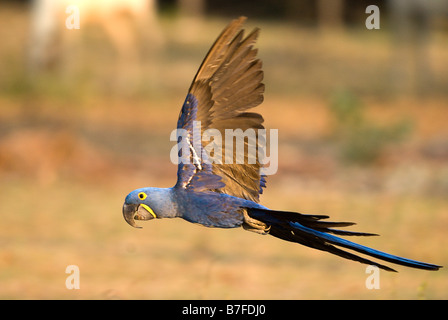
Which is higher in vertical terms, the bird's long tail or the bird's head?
the bird's head

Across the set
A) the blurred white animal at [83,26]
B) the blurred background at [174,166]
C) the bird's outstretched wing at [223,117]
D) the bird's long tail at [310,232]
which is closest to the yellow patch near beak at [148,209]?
the bird's outstretched wing at [223,117]

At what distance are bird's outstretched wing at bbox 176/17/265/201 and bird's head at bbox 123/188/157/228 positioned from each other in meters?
0.13

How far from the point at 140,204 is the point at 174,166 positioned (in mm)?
7176

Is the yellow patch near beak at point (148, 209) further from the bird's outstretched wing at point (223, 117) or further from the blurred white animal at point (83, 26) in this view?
the blurred white animal at point (83, 26)

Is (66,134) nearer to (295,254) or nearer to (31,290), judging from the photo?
(295,254)

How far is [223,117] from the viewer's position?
2.23 m

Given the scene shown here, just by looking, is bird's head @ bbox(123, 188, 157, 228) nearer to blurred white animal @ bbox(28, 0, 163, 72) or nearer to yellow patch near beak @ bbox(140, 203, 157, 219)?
yellow patch near beak @ bbox(140, 203, 157, 219)

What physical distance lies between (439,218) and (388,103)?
625 centimetres

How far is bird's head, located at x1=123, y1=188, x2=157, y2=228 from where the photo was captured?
6.77ft

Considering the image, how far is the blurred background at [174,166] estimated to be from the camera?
539 centimetres

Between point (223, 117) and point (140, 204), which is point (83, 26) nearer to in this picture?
point (223, 117)

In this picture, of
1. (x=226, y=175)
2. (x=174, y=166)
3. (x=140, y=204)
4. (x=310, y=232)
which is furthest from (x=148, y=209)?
(x=174, y=166)

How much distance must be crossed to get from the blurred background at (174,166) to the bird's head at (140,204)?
5.37 ft

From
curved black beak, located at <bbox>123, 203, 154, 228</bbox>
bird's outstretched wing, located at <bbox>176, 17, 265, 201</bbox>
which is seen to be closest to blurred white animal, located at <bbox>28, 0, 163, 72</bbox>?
bird's outstretched wing, located at <bbox>176, 17, 265, 201</bbox>
